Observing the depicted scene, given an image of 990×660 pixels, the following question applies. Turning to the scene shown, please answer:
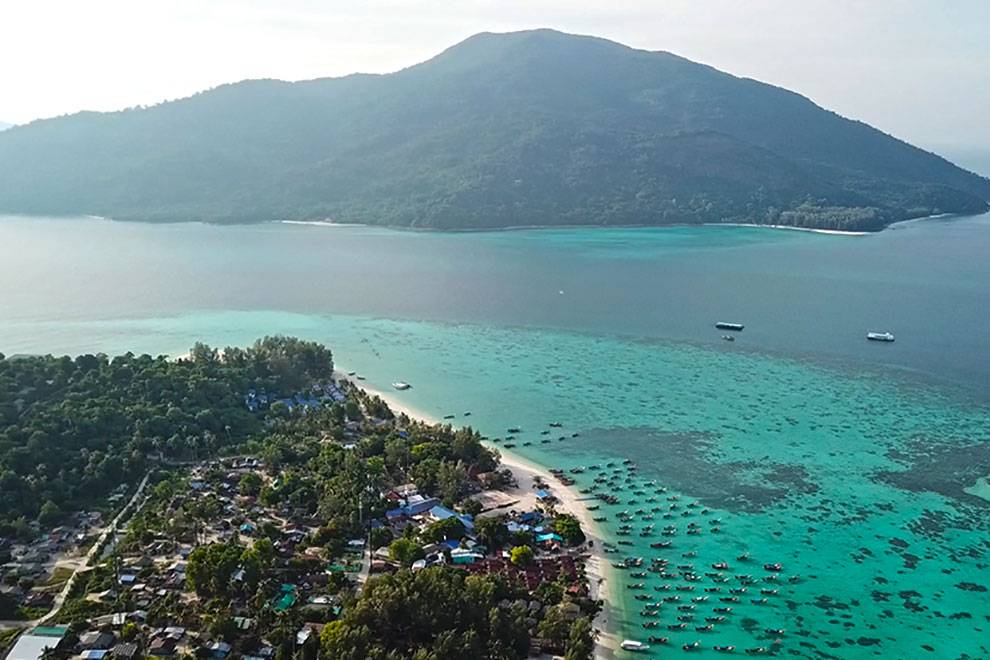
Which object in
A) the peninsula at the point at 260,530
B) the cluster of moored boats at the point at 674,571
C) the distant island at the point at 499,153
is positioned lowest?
the cluster of moored boats at the point at 674,571

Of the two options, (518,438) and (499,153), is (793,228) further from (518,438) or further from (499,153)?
(518,438)

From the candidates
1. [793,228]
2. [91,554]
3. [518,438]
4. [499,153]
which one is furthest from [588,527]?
[499,153]

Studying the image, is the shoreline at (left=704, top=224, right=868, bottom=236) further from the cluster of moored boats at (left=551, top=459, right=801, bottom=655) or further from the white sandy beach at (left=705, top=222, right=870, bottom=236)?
the cluster of moored boats at (left=551, top=459, right=801, bottom=655)

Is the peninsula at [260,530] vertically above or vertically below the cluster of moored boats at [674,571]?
above

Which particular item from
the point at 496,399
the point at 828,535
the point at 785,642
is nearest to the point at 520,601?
the point at 785,642

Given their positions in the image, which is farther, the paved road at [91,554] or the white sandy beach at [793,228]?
the white sandy beach at [793,228]

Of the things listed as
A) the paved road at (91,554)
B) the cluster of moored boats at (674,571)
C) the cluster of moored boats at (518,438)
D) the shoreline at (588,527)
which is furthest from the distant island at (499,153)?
the paved road at (91,554)

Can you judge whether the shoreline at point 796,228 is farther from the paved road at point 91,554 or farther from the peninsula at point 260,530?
the paved road at point 91,554

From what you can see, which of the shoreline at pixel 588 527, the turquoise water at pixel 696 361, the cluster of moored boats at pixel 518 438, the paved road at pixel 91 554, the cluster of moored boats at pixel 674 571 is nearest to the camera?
the paved road at pixel 91 554
